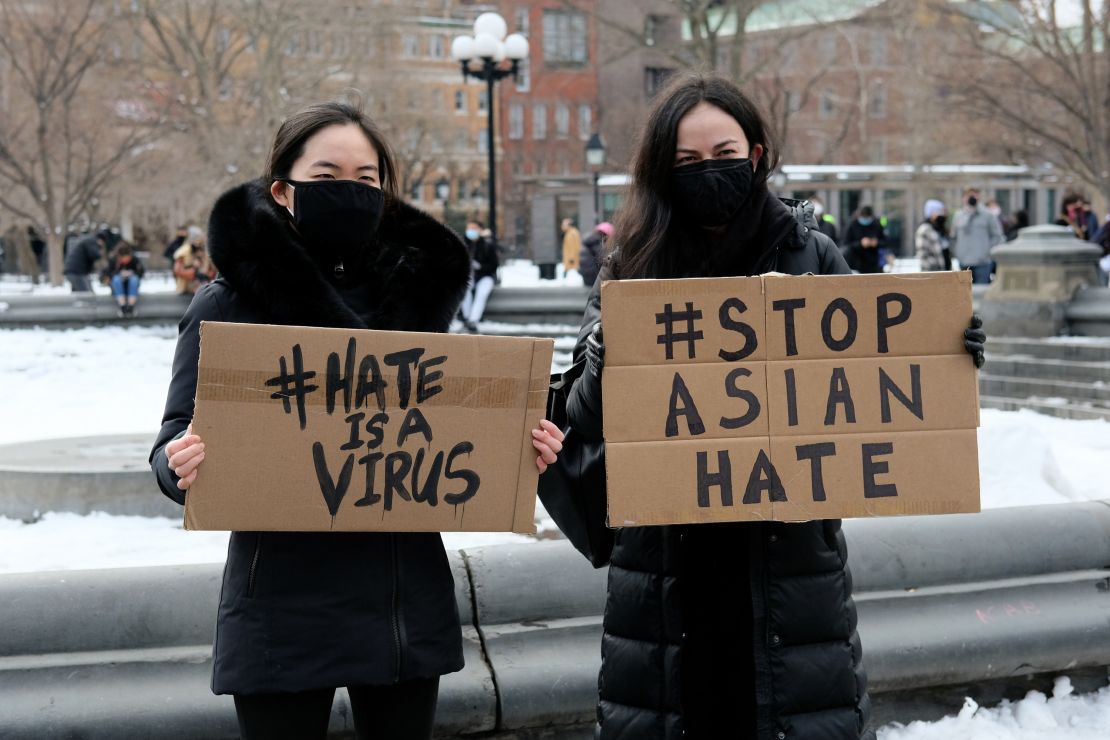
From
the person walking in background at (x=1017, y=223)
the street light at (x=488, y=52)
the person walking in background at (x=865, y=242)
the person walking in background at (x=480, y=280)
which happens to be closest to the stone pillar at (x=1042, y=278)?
the person walking in background at (x=865, y=242)

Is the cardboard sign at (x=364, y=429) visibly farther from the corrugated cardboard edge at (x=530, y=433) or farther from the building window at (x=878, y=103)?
the building window at (x=878, y=103)

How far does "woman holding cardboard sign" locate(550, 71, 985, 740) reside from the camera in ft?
8.66

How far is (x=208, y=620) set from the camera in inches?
136

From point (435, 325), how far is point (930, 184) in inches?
1729

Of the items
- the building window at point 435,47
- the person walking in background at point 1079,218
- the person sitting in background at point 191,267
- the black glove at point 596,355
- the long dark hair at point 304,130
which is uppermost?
the building window at point 435,47

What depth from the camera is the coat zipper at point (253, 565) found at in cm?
248

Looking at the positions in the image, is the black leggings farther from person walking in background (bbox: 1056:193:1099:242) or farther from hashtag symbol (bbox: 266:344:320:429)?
person walking in background (bbox: 1056:193:1099:242)

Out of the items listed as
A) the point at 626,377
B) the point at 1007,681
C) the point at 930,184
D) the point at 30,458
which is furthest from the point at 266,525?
the point at 930,184

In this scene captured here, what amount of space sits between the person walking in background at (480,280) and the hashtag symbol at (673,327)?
13572 mm

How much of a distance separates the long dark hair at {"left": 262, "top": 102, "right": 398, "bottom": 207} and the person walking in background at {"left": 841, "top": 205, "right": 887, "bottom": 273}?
Answer: 1532 centimetres

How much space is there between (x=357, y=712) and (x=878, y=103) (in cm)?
6598

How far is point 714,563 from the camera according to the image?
2.74 metres

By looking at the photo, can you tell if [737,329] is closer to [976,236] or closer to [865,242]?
[865,242]

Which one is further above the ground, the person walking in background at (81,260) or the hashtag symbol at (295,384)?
the person walking in background at (81,260)
